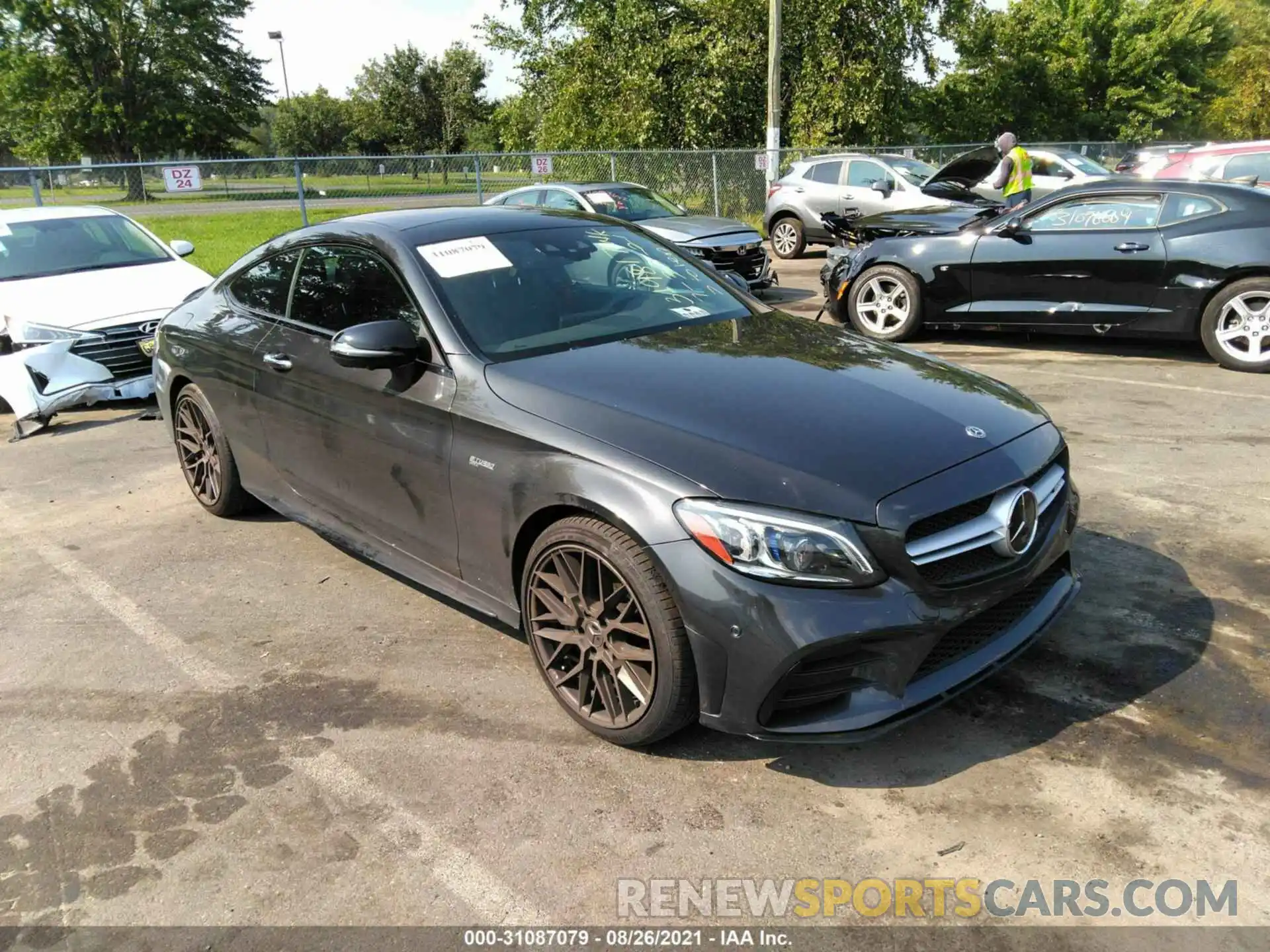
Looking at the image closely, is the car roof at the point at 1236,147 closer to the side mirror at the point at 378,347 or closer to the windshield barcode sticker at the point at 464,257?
the windshield barcode sticker at the point at 464,257

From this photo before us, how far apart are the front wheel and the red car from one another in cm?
643

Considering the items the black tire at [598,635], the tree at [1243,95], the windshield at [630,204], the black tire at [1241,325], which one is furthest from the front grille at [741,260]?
the tree at [1243,95]

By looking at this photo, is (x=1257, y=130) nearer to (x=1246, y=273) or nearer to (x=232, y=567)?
(x=1246, y=273)

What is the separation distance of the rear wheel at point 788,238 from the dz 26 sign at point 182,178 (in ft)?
34.1

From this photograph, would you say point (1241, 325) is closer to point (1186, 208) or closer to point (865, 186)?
point (1186, 208)

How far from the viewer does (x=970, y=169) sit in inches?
503

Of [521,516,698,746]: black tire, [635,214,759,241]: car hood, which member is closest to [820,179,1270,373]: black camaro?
[635,214,759,241]: car hood

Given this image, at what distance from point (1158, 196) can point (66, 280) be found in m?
9.11

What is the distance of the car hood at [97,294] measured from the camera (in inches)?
304

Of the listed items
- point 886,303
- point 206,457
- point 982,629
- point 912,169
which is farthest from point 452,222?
point 912,169

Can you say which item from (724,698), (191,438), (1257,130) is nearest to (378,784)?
(724,698)

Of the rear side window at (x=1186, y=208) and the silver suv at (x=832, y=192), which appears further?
the silver suv at (x=832, y=192)

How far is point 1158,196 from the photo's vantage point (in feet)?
25.2

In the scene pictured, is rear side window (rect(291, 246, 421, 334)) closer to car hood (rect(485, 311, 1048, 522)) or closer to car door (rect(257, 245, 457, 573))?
car door (rect(257, 245, 457, 573))
